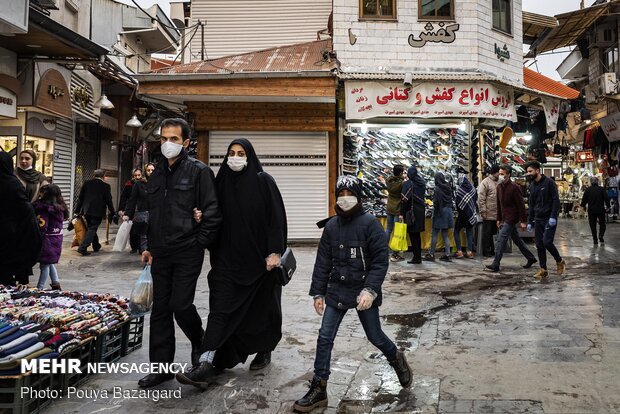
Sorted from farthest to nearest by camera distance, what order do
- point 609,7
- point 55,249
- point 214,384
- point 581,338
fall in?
point 609,7 < point 55,249 < point 581,338 < point 214,384

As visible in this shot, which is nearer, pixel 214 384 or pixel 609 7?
pixel 214 384

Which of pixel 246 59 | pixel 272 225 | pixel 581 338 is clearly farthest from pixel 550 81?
pixel 272 225

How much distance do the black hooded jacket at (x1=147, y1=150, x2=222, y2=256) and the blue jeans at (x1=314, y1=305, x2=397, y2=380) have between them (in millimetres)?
1099

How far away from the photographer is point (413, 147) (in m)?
12.1

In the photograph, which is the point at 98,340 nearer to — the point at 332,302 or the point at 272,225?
the point at 272,225

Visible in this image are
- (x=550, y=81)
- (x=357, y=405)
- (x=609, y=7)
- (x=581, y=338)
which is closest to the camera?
(x=357, y=405)

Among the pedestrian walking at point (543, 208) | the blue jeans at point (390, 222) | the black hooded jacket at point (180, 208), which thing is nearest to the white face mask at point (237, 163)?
the black hooded jacket at point (180, 208)

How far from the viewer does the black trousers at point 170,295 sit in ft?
12.0

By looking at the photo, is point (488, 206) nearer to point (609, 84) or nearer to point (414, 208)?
point (414, 208)

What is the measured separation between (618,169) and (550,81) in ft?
25.8

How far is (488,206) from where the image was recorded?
1021 centimetres

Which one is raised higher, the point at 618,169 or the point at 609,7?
the point at 609,7

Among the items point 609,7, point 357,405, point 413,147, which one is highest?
point 609,7

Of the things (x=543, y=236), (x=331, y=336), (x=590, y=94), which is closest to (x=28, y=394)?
(x=331, y=336)
